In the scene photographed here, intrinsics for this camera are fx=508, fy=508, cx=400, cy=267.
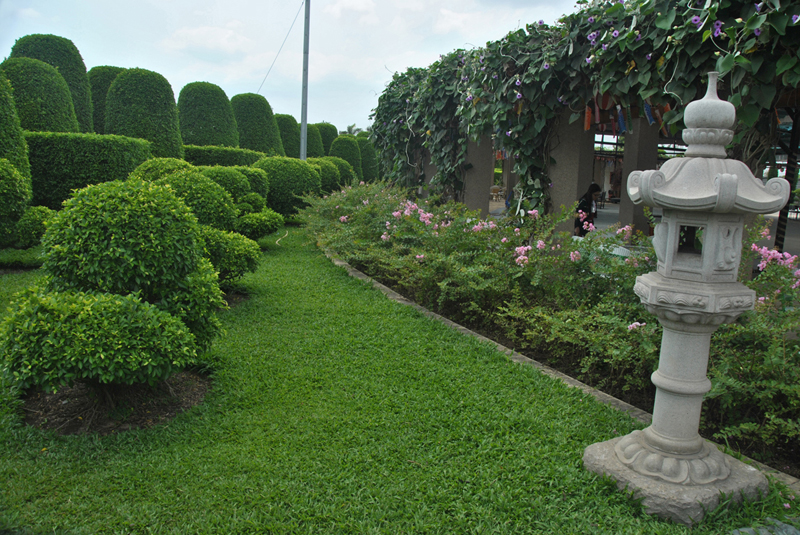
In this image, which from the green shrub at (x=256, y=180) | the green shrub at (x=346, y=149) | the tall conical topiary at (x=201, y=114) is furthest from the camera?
the green shrub at (x=346, y=149)

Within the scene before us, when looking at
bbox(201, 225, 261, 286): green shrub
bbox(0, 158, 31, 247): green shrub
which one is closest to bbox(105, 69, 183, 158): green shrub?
bbox(0, 158, 31, 247): green shrub

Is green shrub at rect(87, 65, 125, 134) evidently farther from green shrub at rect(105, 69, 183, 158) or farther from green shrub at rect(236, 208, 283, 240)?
green shrub at rect(236, 208, 283, 240)

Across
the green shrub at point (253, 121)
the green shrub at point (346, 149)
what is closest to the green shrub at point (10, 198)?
the green shrub at point (253, 121)

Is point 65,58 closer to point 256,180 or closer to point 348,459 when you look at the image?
point 256,180

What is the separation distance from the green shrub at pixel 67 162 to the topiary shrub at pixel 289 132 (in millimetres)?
10933

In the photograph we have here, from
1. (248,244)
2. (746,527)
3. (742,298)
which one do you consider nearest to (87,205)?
(248,244)

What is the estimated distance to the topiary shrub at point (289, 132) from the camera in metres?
18.7

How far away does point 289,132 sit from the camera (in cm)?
1886

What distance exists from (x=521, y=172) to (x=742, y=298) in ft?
14.1

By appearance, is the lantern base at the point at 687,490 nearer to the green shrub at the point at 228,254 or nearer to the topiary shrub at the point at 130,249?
the topiary shrub at the point at 130,249

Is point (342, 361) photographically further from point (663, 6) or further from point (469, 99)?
point (469, 99)

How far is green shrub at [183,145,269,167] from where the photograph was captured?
37.2 feet

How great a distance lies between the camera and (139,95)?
952cm

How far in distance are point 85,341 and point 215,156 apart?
9.75m
